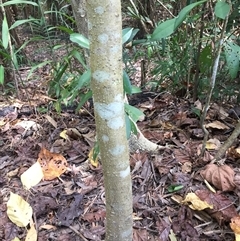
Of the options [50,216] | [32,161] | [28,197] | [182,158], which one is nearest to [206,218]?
[182,158]

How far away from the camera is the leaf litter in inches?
47.9

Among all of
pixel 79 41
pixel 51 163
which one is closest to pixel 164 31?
pixel 79 41

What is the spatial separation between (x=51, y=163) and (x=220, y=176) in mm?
772

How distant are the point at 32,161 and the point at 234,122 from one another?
1059mm

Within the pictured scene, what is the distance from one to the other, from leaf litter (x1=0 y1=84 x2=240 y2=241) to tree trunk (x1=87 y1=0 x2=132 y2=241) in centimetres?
36

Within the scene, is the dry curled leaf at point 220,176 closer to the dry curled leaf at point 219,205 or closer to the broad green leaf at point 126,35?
the dry curled leaf at point 219,205

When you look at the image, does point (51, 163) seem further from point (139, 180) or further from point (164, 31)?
point (164, 31)

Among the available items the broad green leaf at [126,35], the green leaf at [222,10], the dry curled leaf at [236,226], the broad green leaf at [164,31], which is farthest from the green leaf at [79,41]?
the dry curled leaf at [236,226]

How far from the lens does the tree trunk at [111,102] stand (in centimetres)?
68

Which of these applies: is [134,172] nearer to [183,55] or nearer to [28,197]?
[28,197]

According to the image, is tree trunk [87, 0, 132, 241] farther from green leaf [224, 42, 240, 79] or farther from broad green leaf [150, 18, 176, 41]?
green leaf [224, 42, 240, 79]

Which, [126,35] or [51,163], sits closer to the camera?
[126,35]

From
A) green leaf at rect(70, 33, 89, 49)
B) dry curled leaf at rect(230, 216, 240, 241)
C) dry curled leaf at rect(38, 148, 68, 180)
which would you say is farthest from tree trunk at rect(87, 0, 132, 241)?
dry curled leaf at rect(38, 148, 68, 180)

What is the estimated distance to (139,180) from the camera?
55.7 inches
